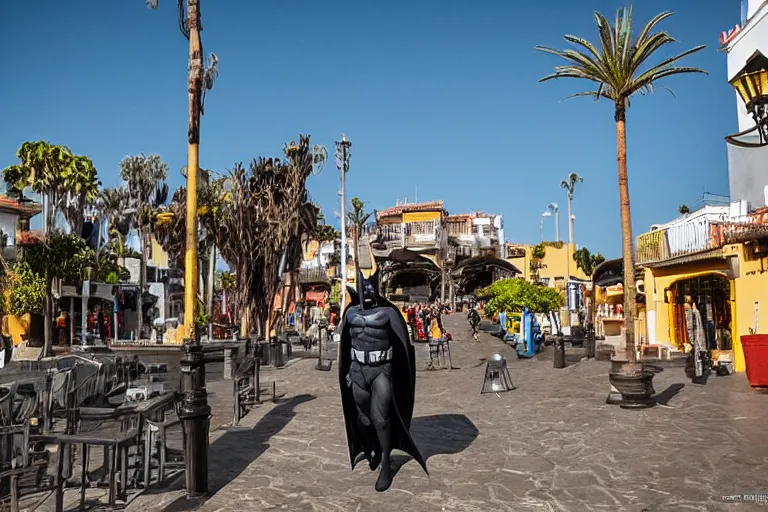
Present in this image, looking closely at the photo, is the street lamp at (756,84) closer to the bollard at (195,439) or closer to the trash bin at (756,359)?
the trash bin at (756,359)

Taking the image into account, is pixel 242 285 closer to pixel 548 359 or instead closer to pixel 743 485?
pixel 548 359

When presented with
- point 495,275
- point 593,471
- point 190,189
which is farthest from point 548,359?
point 495,275

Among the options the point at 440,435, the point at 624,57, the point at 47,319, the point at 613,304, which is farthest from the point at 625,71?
the point at 613,304

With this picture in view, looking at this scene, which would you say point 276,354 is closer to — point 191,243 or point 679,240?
point 191,243

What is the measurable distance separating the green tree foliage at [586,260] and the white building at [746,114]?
122 feet

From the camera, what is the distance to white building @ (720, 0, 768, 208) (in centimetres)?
1861

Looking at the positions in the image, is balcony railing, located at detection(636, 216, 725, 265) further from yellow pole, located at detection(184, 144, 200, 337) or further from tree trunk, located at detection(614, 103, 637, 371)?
yellow pole, located at detection(184, 144, 200, 337)

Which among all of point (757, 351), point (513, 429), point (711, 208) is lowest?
point (513, 429)

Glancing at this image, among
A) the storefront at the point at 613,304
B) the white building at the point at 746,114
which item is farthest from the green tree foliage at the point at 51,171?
the white building at the point at 746,114

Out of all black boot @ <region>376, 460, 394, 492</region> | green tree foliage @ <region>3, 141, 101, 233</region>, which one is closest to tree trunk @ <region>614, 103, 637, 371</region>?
black boot @ <region>376, 460, 394, 492</region>

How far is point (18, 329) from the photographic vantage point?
95.1 feet

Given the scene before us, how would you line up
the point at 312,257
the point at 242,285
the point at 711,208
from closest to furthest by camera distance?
the point at 711,208
the point at 242,285
the point at 312,257

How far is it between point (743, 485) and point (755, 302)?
11095 mm

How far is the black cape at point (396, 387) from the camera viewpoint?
667 cm
